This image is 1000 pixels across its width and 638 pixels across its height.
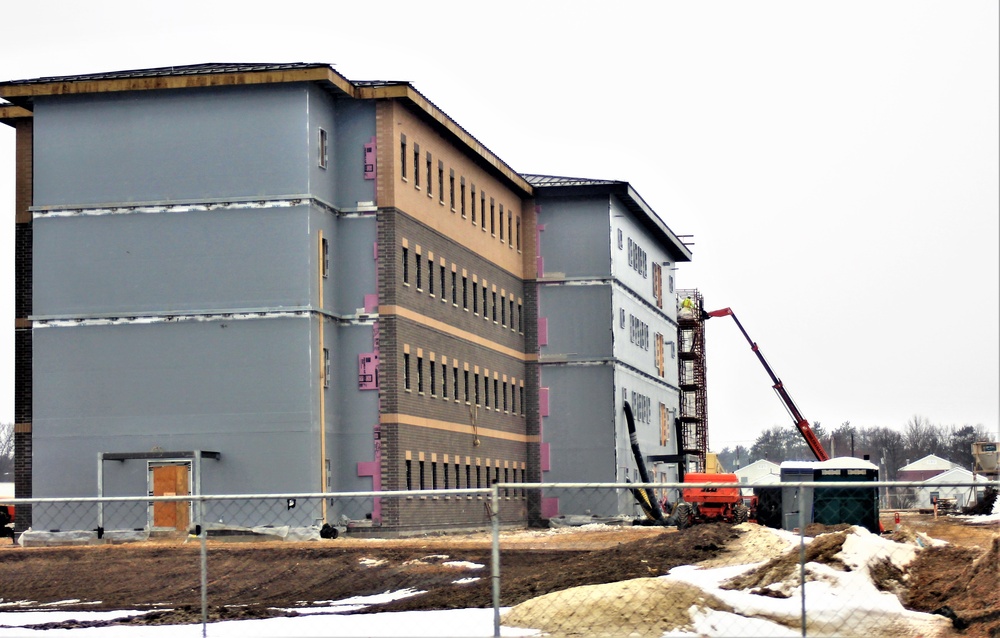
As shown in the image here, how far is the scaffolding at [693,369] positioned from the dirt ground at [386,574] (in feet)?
198

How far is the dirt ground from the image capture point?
2233cm

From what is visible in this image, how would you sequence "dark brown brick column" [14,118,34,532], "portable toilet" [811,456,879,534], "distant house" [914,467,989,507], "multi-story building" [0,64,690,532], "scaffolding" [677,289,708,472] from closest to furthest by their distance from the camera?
1. "portable toilet" [811,456,879,534]
2. "multi-story building" [0,64,690,532]
3. "dark brown brick column" [14,118,34,532]
4. "distant house" [914,467,989,507]
5. "scaffolding" [677,289,708,472]

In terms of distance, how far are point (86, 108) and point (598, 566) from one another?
31519mm

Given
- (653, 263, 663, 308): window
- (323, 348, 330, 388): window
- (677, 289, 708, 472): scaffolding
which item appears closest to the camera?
(323, 348, 330, 388): window

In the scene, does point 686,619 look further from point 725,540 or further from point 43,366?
point 43,366

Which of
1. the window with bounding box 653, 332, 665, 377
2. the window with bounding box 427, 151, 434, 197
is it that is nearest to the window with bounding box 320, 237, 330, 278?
the window with bounding box 427, 151, 434, 197

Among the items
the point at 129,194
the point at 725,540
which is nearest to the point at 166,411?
the point at 129,194

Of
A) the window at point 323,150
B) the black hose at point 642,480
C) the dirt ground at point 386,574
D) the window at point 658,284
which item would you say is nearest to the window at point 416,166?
the window at point 323,150

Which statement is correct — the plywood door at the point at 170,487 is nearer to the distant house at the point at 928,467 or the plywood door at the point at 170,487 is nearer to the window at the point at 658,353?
the window at the point at 658,353

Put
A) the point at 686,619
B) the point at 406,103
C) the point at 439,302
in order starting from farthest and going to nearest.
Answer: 1. the point at 439,302
2. the point at 406,103
3. the point at 686,619

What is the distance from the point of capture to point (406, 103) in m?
54.7

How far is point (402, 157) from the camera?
55.3 meters

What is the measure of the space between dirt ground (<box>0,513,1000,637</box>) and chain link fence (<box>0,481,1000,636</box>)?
79 mm

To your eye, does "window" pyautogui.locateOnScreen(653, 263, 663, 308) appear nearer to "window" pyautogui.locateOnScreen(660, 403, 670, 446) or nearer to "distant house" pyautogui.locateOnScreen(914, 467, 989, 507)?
"window" pyautogui.locateOnScreen(660, 403, 670, 446)
